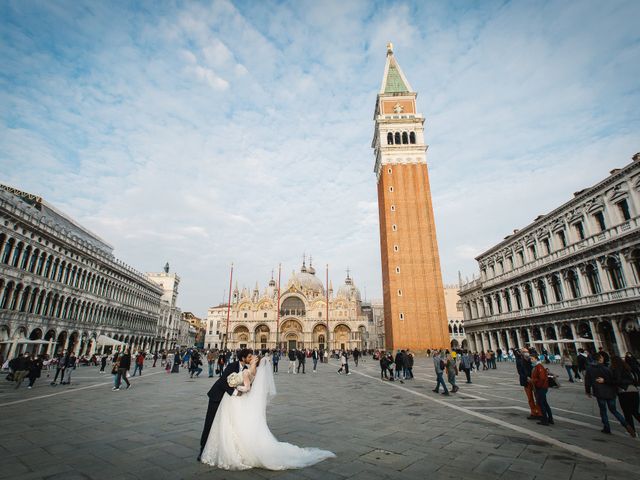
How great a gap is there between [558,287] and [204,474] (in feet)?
100

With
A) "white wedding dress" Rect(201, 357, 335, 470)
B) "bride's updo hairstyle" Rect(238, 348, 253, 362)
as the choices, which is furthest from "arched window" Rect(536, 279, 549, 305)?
"bride's updo hairstyle" Rect(238, 348, 253, 362)

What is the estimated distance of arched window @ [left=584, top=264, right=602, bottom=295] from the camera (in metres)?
22.6

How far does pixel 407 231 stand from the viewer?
139ft

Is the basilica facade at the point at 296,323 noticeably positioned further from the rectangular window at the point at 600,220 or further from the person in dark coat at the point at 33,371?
the person in dark coat at the point at 33,371

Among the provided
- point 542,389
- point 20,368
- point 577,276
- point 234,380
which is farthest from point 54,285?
point 577,276

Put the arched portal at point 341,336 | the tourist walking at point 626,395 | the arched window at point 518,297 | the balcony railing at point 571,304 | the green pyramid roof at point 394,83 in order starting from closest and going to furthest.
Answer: the tourist walking at point 626,395, the balcony railing at point 571,304, the arched window at point 518,297, the green pyramid roof at point 394,83, the arched portal at point 341,336

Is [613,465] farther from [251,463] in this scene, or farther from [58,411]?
[58,411]

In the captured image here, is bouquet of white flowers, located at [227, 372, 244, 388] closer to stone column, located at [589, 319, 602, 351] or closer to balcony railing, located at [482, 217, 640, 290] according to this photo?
balcony railing, located at [482, 217, 640, 290]

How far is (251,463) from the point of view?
14.0 feet

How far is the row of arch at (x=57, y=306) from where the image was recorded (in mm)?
23156

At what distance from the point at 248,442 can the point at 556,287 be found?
99.2ft

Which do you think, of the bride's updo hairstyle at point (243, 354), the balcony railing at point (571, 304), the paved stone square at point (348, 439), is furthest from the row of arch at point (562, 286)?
the bride's updo hairstyle at point (243, 354)

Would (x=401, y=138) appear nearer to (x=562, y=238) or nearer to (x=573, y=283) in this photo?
(x=562, y=238)

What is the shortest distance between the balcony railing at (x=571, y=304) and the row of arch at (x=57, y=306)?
39.3 meters
